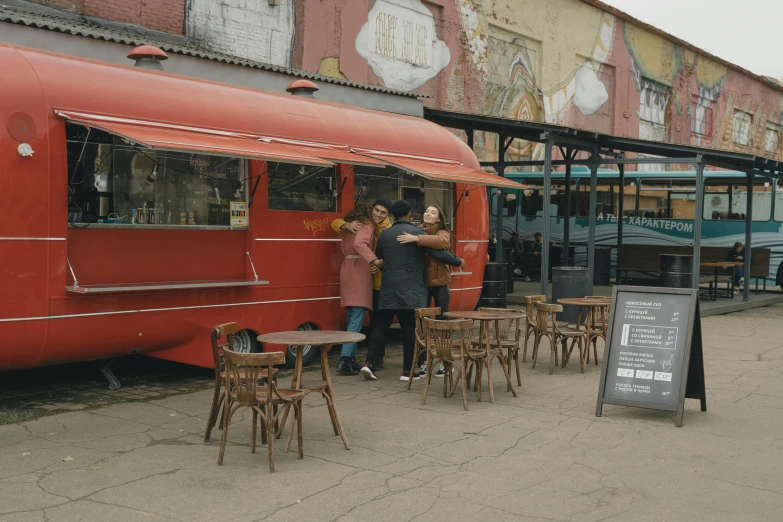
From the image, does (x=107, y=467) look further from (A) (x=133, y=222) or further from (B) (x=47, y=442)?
(A) (x=133, y=222)

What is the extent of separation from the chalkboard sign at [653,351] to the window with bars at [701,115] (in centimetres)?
2808

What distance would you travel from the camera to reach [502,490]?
5453mm

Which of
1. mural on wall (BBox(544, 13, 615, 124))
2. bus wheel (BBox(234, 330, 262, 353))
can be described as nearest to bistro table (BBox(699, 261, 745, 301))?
mural on wall (BBox(544, 13, 615, 124))

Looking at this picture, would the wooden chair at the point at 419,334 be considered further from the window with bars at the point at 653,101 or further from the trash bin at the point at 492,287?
the window with bars at the point at 653,101

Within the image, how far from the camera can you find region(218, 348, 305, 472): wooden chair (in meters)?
5.78

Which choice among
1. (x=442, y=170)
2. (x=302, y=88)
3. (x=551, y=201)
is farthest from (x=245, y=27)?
(x=551, y=201)

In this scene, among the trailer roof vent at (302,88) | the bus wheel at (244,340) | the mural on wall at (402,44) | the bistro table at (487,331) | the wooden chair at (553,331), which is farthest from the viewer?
the mural on wall at (402,44)

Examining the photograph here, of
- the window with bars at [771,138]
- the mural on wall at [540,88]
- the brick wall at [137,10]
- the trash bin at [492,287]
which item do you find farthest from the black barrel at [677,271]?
the window with bars at [771,138]

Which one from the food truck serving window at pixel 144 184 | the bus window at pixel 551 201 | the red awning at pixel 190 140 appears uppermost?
the bus window at pixel 551 201

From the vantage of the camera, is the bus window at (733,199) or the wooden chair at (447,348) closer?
the wooden chair at (447,348)

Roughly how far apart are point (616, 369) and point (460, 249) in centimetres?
451

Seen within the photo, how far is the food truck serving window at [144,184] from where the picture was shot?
25.3 ft

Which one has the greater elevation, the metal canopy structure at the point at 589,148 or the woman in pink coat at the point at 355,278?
the metal canopy structure at the point at 589,148

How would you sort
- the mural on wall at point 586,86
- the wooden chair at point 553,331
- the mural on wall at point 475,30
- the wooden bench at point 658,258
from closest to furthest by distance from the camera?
the wooden chair at point 553,331
the wooden bench at point 658,258
the mural on wall at point 475,30
the mural on wall at point 586,86
